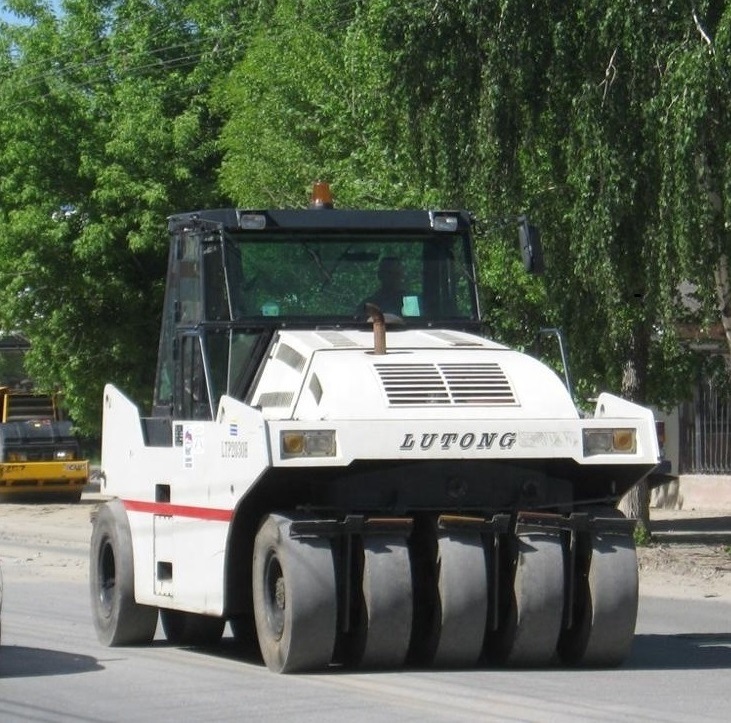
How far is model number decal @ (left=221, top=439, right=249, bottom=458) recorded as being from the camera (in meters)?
10.5

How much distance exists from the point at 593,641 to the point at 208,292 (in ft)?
11.8

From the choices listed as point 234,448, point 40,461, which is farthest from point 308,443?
point 40,461

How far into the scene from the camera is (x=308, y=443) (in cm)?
1023

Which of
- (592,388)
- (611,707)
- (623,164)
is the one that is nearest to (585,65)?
(623,164)

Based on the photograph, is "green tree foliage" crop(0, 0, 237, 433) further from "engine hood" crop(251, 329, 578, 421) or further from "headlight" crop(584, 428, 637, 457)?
"headlight" crop(584, 428, 637, 457)

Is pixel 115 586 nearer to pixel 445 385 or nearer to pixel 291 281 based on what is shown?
pixel 291 281

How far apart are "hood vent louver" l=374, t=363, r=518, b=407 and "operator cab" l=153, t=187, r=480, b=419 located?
1106mm

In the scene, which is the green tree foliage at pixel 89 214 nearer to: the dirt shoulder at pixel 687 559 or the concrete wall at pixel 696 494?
the concrete wall at pixel 696 494

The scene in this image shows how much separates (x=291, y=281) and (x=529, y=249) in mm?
1673

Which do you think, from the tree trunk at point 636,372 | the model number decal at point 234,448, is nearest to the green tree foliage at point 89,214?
the tree trunk at point 636,372

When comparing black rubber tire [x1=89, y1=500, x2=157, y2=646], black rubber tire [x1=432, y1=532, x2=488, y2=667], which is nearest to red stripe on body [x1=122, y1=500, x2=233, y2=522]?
black rubber tire [x1=89, y1=500, x2=157, y2=646]

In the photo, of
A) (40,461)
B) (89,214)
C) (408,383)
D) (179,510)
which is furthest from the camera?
(40,461)

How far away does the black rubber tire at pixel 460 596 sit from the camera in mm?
10312

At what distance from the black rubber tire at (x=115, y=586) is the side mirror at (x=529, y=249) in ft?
11.5
